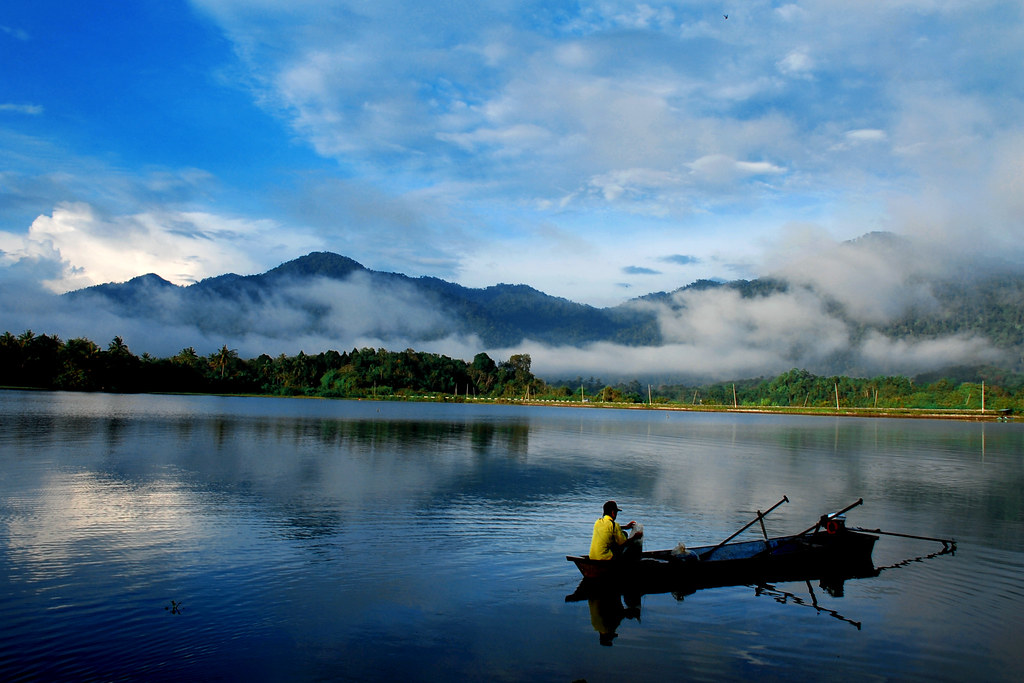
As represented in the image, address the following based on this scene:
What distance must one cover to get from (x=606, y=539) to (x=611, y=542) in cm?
13

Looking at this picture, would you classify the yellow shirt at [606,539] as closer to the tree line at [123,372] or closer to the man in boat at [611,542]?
the man in boat at [611,542]

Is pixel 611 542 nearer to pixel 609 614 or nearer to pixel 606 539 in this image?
pixel 606 539

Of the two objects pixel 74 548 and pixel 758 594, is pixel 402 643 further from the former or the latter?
pixel 74 548

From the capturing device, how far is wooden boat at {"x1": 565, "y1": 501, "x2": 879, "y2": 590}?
569 inches

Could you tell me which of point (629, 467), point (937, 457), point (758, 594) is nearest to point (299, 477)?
point (629, 467)

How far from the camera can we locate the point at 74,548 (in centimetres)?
1606

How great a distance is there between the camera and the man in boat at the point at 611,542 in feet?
47.3

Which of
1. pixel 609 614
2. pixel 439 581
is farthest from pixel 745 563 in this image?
pixel 439 581

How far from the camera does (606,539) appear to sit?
14.4 m

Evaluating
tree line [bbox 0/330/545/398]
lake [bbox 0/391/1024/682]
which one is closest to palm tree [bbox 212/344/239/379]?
tree line [bbox 0/330/545/398]

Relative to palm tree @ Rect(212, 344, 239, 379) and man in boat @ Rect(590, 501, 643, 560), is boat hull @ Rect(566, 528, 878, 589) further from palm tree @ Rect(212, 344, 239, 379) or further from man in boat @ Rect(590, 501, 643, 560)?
palm tree @ Rect(212, 344, 239, 379)

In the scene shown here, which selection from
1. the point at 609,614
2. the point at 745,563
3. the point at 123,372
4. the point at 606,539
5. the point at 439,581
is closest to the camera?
the point at 609,614

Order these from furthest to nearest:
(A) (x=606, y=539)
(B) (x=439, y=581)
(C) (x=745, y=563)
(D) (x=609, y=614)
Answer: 1. (C) (x=745, y=563)
2. (B) (x=439, y=581)
3. (A) (x=606, y=539)
4. (D) (x=609, y=614)

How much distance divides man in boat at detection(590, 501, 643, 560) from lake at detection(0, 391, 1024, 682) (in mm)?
A: 1032
